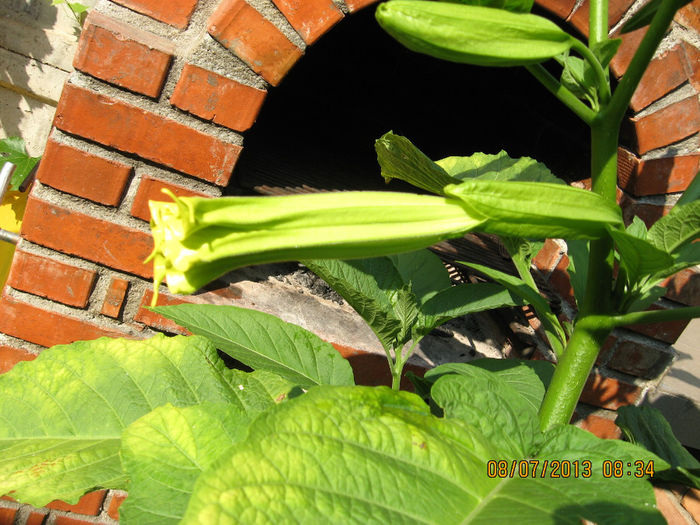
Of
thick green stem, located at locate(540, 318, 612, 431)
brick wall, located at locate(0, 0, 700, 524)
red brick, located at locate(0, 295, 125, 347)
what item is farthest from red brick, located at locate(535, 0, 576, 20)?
red brick, located at locate(0, 295, 125, 347)

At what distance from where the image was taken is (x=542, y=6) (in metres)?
0.92

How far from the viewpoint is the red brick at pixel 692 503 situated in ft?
2.37

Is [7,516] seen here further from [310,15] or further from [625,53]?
[625,53]

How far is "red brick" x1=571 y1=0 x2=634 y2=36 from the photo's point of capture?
91 centimetres

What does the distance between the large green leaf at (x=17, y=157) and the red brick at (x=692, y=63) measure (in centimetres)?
144

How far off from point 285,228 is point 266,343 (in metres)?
0.28

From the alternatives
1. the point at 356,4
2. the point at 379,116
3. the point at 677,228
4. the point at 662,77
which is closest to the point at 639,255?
the point at 677,228

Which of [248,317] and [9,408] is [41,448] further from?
[248,317]

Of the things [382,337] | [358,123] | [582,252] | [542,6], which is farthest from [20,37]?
[582,252]

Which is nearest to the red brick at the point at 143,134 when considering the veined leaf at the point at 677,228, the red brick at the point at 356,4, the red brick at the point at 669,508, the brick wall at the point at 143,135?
the brick wall at the point at 143,135

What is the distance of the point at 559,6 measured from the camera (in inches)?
36.1

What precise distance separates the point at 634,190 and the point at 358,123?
1353 mm

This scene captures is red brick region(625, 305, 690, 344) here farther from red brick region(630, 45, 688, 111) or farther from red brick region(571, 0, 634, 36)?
red brick region(571, 0, 634, 36)
